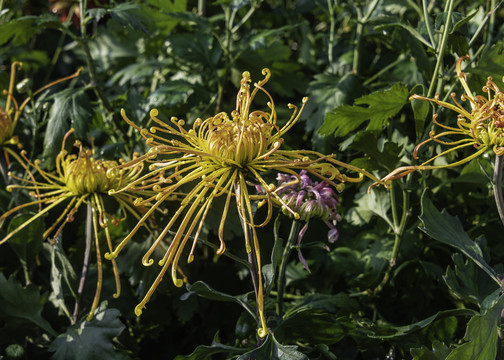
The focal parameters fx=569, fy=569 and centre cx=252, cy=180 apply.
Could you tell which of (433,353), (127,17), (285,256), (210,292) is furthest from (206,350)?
(127,17)

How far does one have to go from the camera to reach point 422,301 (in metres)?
0.99

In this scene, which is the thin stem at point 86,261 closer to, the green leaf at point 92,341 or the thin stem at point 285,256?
the green leaf at point 92,341

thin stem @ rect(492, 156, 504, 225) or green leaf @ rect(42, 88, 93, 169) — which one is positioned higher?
thin stem @ rect(492, 156, 504, 225)

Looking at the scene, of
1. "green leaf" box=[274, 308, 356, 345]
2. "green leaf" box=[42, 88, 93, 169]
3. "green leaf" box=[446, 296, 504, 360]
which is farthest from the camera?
"green leaf" box=[42, 88, 93, 169]

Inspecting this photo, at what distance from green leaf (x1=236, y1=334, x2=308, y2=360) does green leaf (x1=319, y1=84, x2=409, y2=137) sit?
0.35 m

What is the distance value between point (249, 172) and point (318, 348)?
0.92 ft

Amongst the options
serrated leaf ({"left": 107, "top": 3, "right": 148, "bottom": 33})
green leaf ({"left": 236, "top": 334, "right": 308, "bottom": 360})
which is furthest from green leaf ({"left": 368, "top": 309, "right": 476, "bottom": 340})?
serrated leaf ({"left": 107, "top": 3, "right": 148, "bottom": 33})

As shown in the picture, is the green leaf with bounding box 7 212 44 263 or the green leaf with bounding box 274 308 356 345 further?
the green leaf with bounding box 7 212 44 263

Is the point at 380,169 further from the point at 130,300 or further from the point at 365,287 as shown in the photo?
the point at 130,300

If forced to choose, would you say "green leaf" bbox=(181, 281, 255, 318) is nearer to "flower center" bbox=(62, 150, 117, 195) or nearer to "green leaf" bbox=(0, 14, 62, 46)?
"flower center" bbox=(62, 150, 117, 195)

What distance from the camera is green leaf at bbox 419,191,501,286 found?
737 millimetres

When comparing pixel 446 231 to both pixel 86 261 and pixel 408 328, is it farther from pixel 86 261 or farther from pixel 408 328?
pixel 86 261

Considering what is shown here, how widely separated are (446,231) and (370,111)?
0.22 m

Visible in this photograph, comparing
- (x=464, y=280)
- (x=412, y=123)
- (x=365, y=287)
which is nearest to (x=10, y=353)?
(x=365, y=287)
